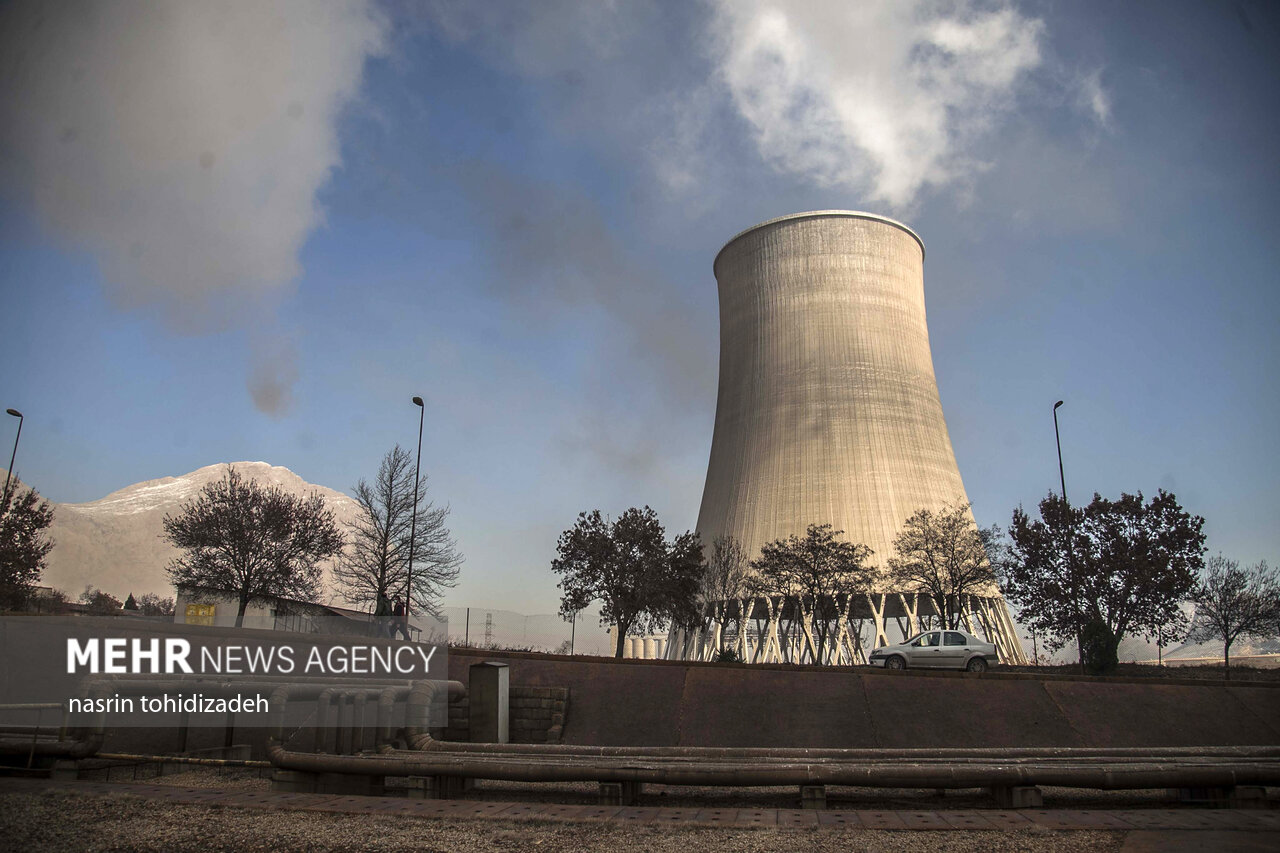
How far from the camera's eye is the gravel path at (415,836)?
5.69m

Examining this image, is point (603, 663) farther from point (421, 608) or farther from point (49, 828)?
point (421, 608)

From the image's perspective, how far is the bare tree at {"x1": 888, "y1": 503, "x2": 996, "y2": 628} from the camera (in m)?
31.8

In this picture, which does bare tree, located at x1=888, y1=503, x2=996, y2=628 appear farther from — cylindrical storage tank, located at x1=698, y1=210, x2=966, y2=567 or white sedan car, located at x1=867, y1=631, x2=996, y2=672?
white sedan car, located at x1=867, y1=631, x2=996, y2=672

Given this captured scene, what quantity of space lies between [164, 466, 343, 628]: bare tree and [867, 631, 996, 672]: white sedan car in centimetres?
2259

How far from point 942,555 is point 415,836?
29.5 meters

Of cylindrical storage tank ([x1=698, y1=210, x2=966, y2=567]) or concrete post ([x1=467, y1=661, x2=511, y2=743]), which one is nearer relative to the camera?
concrete post ([x1=467, y1=661, x2=511, y2=743])

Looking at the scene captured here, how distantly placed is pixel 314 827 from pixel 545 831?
1714mm

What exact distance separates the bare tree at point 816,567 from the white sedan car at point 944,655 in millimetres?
11476

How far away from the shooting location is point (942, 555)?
32219mm

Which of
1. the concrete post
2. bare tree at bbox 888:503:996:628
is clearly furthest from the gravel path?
bare tree at bbox 888:503:996:628

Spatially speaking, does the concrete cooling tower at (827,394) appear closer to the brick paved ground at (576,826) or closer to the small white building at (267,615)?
the small white building at (267,615)

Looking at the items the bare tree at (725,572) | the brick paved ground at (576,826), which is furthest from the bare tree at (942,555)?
the brick paved ground at (576,826)

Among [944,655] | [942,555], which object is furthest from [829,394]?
[944,655]

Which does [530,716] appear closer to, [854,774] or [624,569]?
[854,774]
